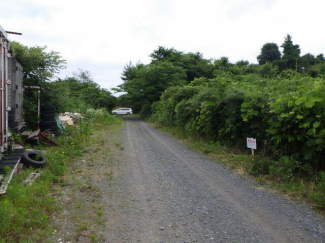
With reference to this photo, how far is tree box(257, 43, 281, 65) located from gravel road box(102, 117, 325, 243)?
1752 inches

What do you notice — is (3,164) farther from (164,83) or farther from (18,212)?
(164,83)

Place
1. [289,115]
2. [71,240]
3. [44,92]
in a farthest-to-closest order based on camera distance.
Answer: [44,92], [289,115], [71,240]

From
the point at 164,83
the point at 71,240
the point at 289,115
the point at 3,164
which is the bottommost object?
the point at 71,240

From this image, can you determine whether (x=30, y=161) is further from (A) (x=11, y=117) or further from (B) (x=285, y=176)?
(B) (x=285, y=176)

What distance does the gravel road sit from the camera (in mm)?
4066

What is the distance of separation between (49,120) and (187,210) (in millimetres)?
8465

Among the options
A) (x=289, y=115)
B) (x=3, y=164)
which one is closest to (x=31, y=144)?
(x=3, y=164)

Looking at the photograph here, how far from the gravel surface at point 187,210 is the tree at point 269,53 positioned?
146ft

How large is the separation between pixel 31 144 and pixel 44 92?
10.5 ft

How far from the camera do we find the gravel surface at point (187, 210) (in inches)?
160

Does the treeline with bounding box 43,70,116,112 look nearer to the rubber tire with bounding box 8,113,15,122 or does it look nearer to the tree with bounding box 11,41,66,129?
the tree with bounding box 11,41,66,129

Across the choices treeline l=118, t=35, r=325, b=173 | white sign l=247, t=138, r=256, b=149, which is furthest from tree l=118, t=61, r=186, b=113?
white sign l=247, t=138, r=256, b=149

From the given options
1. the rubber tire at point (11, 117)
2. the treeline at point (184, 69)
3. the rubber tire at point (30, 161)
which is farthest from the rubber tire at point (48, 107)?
the treeline at point (184, 69)

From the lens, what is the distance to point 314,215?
15.8 ft
